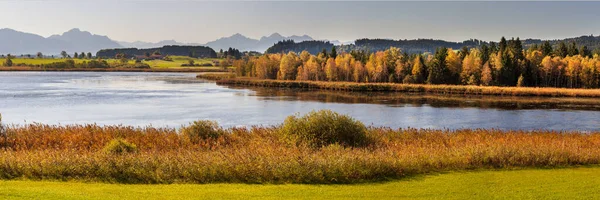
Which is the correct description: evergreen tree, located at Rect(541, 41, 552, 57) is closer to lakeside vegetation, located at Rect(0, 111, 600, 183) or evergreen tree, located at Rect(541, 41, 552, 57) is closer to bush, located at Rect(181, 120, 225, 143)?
bush, located at Rect(181, 120, 225, 143)

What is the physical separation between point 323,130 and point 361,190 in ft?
32.4

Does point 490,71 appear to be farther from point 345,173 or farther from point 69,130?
point 345,173

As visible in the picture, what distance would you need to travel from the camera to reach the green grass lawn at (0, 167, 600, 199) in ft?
41.4

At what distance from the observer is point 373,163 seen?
15.9 metres

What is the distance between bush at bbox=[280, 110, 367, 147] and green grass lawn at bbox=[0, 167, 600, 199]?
807 centimetres

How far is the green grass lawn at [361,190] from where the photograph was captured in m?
12.6

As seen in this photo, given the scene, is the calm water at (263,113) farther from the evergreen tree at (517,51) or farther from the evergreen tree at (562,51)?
the evergreen tree at (562,51)

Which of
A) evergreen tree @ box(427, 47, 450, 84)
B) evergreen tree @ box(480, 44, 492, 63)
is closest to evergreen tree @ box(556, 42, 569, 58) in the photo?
evergreen tree @ box(480, 44, 492, 63)

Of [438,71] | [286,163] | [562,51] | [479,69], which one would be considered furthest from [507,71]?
[286,163]

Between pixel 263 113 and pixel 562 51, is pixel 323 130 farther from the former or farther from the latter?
pixel 562 51

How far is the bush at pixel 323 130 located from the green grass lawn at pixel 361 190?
26.5 feet

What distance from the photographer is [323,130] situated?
2356cm

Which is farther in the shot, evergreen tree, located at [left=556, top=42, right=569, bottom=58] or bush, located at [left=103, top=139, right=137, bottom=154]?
evergreen tree, located at [left=556, top=42, right=569, bottom=58]

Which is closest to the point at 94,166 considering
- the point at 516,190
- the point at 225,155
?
the point at 225,155
